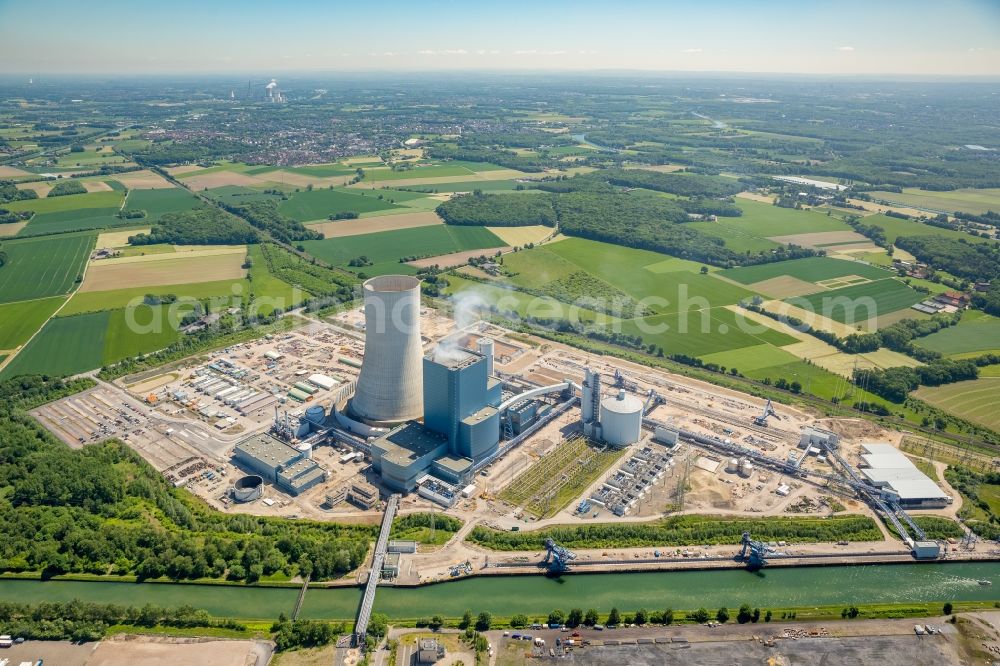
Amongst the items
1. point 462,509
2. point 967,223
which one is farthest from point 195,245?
point 967,223

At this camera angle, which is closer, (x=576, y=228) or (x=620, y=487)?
(x=620, y=487)

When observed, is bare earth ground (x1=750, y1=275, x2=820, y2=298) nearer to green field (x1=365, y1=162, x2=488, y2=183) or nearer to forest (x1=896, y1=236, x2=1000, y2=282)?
forest (x1=896, y1=236, x2=1000, y2=282)

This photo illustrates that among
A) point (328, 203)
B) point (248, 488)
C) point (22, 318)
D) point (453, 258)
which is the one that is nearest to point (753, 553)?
point (248, 488)

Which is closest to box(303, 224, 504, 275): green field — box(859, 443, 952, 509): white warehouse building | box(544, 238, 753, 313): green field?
box(544, 238, 753, 313): green field

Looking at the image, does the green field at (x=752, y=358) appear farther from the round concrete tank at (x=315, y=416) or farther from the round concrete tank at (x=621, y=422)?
the round concrete tank at (x=315, y=416)

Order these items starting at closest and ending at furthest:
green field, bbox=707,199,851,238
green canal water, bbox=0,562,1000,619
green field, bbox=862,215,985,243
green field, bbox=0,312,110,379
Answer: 1. green canal water, bbox=0,562,1000,619
2. green field, bbox=0,312,110,379
3. green field, bbox=862,215,985,243
4. green field, bbox=707,199,851,238

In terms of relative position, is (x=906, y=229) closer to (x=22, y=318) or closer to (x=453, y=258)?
(x=453, y=258)

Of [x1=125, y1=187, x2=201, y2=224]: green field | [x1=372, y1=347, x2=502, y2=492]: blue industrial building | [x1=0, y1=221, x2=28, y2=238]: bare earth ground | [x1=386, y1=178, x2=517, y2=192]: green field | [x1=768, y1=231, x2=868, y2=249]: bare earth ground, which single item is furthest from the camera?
[x1=386, y1=178, x2=517, y2=192]: green field

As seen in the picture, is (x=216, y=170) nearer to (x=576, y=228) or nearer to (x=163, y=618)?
(x=576, y=228)
